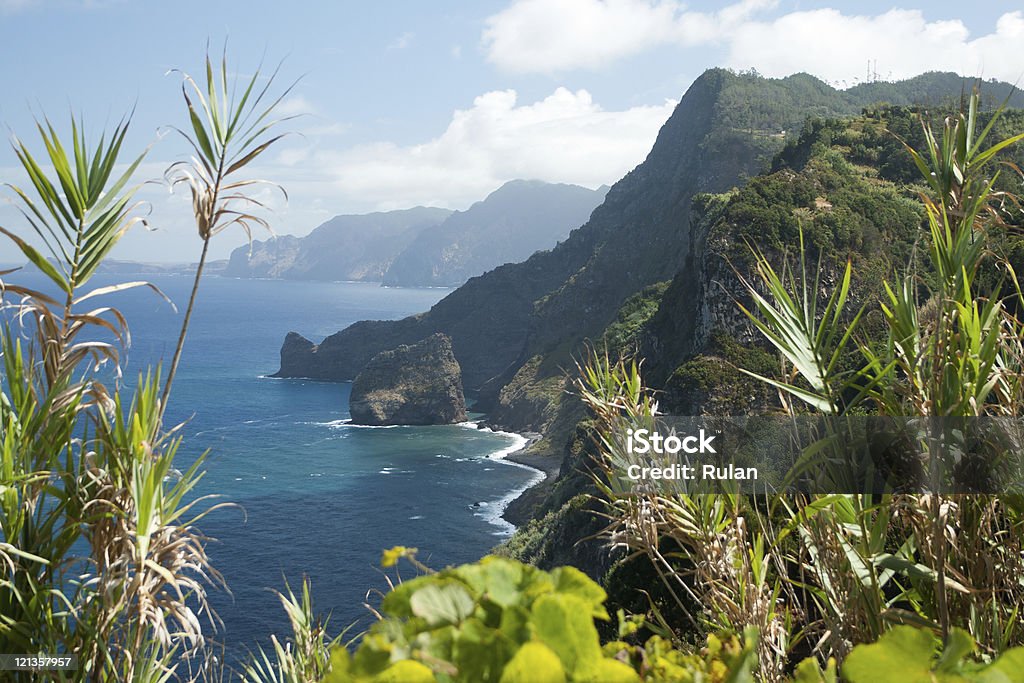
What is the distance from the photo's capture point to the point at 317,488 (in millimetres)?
48562

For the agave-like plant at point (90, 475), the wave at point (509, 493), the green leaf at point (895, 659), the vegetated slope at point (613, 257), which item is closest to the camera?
the green leaf at point (895, 659)

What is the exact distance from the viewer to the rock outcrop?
71.0 m

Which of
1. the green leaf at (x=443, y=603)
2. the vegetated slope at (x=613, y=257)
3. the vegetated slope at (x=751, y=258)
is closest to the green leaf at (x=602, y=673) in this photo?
the green leaf at (x=443, y=603)

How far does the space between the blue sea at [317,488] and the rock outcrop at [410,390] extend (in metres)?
1.97

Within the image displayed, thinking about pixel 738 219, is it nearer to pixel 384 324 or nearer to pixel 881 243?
pixel 881 243

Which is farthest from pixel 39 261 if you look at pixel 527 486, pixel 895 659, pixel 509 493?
pixel 527 486

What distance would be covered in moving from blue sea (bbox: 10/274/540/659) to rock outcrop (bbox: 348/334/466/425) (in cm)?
197

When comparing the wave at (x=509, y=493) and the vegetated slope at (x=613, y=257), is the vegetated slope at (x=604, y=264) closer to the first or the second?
the vegetated slope at (x=613, y=257)

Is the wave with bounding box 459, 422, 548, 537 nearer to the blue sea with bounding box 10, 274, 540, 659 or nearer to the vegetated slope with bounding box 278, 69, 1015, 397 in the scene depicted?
the blue sea with bounding box 10, 274, 540, 659

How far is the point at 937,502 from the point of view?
1640 millimetres

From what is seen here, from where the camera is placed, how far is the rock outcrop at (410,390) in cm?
7100

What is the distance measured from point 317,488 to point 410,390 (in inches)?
990

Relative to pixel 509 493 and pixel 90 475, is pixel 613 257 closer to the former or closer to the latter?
pixel 509 493

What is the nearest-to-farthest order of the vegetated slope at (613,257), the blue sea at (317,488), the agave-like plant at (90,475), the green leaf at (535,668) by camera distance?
the green leaf at (535,668)
the agave-like plant at (90,475)
the blue sea at (317,488)
the vegetated slope at (613,257)
